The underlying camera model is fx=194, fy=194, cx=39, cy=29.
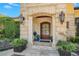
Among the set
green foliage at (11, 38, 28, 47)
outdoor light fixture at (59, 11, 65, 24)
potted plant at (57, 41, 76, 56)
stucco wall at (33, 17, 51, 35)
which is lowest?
potted plant at (57, 41, 76, 56)

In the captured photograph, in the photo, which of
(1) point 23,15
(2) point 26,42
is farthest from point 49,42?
(1) point 23,15

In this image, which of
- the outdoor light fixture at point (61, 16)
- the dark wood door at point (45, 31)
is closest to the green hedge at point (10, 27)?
the dark wood door at point (45, 31)

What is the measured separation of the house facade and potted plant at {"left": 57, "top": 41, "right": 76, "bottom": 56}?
0.32 feet

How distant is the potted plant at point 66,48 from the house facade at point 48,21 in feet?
0.32

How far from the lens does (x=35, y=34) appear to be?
305cm

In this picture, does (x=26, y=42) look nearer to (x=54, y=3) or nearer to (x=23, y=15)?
(x=23, y=15)

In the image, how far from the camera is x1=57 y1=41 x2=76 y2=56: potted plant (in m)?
2.92

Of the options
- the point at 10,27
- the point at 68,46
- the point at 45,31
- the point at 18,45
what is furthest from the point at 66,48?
the point at 10,27

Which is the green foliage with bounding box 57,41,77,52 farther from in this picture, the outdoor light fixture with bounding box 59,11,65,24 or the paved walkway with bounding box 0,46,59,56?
the outdoor light fixture with bounding box 59,11,65,24

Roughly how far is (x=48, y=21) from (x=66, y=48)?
49 cm

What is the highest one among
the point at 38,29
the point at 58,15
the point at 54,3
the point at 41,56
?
the point at 54,3

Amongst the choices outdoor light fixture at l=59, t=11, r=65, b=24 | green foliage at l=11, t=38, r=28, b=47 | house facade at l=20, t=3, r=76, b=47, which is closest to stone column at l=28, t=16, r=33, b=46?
house facade at l=20, t=3, r=76, b=47

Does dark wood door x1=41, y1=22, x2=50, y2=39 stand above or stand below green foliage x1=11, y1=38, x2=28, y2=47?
above

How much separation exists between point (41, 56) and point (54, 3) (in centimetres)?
84
